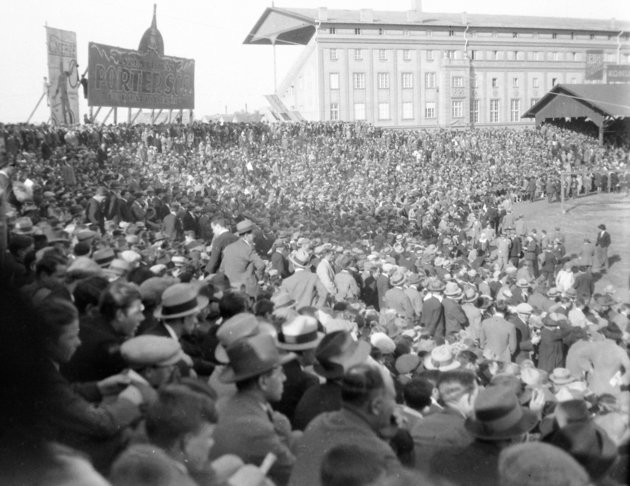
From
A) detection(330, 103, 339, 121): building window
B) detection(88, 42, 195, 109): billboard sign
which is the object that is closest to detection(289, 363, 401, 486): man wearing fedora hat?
detection(88, 42, 195, 109): billboard sign

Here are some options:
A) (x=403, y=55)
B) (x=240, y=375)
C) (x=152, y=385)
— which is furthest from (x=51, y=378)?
(x=403, y=55)

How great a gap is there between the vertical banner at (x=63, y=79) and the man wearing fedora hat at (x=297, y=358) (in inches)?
506

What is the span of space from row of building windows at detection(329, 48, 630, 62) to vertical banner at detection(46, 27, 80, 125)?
2790 cm

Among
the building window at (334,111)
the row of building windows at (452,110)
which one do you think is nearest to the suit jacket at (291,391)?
the row of building windows at (452,110)

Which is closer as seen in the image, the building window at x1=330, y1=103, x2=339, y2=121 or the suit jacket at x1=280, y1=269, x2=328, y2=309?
the suit jacket at x1=280, y1=269, x2=328, y2=309

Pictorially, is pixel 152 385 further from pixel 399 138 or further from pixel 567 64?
pixel 567 64

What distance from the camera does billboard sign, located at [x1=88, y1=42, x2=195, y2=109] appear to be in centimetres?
2153

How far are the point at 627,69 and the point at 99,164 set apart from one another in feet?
127

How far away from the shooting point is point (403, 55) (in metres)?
47.8

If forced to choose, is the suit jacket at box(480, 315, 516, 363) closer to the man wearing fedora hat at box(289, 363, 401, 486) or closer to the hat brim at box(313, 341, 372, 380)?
the hat brim at box(313, 341, 372, 380)

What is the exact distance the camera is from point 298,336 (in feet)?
13.4

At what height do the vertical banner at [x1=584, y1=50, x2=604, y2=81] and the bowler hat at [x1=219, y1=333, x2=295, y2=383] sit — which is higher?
the vertical banner at [x1=584, y1=50, x2=604, y2=81]

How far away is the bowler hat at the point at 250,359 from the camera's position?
127 inches

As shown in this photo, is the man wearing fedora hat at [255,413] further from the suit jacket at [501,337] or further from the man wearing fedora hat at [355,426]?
the suit jacket at [501,337]
